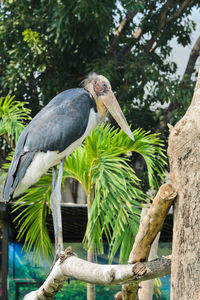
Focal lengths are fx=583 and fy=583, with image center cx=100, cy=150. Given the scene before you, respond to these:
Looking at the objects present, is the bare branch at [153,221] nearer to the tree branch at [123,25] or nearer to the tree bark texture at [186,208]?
the tree bark texture at [186,208]

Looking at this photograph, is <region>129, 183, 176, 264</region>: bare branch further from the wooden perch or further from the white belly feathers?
the white belly feathers

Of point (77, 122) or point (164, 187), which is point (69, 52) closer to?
point (77, 122)

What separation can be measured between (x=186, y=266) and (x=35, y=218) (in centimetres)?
348

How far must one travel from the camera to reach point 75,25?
8.34m

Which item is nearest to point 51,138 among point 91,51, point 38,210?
point 38,210

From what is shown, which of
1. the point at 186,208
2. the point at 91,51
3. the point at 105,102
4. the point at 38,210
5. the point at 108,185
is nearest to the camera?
the point at 186,208

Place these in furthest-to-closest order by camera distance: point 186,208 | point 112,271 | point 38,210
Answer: point 38,210
point 112,271
point 186,208

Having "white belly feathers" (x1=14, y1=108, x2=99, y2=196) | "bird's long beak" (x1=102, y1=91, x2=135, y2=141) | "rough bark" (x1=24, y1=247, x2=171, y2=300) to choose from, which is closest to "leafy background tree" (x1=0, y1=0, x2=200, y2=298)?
"bird's long beak" (x1=102, y1=91, x2=135, y2=141)

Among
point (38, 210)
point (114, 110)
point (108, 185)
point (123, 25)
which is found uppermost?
point (123, 25)

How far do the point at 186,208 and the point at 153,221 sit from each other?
0.22 m

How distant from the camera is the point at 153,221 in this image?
2.71m

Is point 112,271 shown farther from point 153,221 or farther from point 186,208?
point 186,208

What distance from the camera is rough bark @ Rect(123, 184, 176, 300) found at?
8.64 ft

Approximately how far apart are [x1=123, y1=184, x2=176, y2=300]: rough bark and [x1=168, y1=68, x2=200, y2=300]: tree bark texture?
0.15 ft
